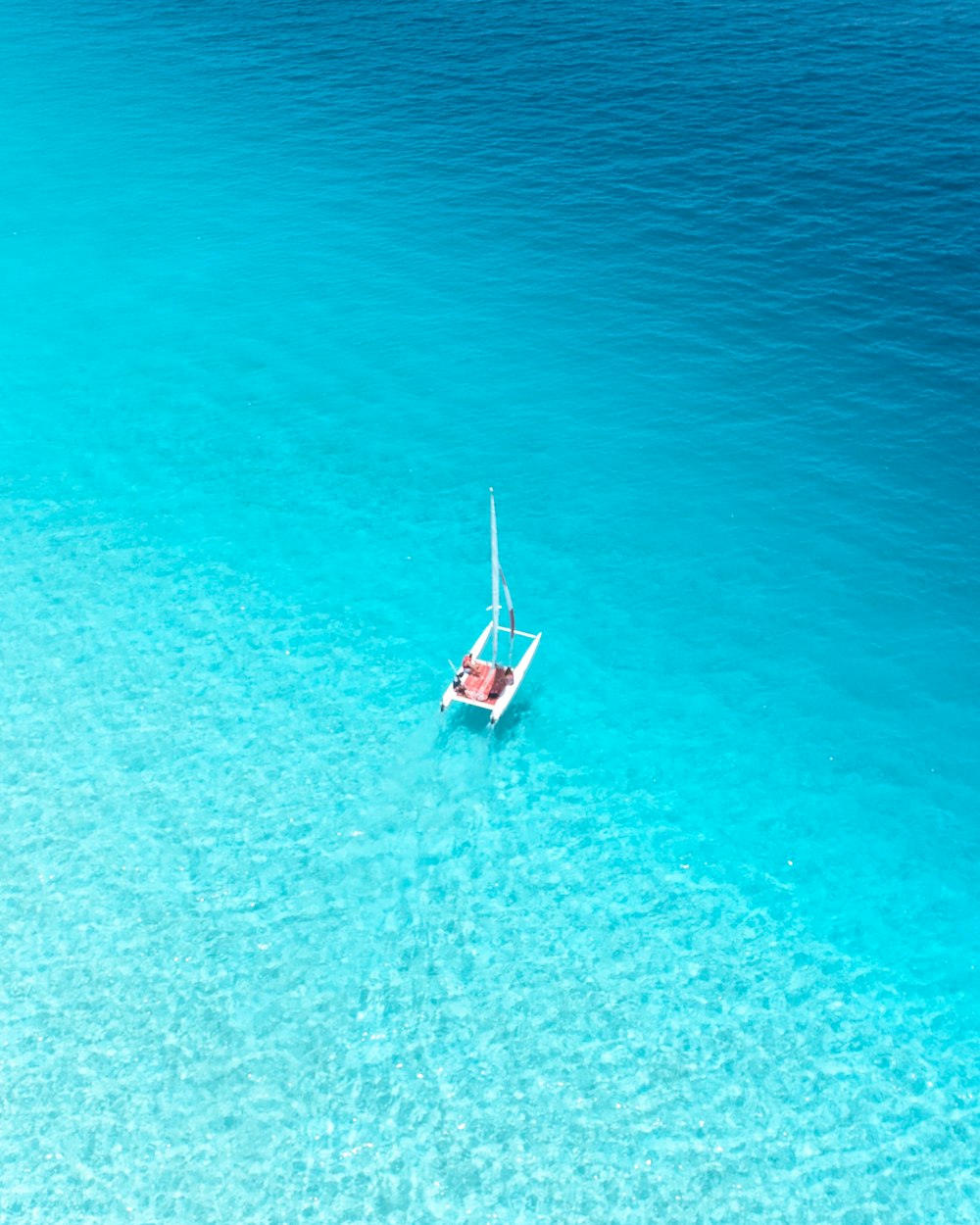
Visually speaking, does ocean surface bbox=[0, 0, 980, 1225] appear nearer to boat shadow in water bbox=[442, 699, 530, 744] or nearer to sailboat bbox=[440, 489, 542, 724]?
boat shadow in water bbox=[442, 699, 530, 744]

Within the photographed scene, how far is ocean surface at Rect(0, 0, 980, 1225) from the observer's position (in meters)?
37.2

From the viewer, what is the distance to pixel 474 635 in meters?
52.9

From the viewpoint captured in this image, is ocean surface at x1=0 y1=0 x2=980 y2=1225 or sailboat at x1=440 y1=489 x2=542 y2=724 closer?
ocean surface at x1=0 y1=0 x2=980 y2=1225

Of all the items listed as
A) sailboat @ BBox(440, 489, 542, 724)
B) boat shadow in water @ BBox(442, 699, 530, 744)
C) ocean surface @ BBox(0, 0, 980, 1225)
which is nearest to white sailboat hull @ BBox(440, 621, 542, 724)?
sailboat @ BBox(440, 489, 542, 724)

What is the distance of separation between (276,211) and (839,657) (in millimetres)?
51605

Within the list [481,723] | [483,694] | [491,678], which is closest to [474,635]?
[491,678]

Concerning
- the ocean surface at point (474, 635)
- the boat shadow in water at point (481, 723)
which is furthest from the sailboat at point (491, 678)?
the ocean surface at point (474, 635)

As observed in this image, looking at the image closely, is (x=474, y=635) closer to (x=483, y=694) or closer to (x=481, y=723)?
(x=481, y=723)

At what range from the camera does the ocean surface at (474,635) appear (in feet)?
122

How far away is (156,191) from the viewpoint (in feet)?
272

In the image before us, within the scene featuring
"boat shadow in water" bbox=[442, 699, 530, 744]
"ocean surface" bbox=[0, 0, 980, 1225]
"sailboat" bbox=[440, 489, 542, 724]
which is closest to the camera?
"ocean surface" bbox=[0, 0, 980, 1225]

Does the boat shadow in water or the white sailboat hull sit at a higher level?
the white sailboat hull

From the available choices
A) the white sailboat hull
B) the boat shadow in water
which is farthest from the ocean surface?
the white sailboat hull

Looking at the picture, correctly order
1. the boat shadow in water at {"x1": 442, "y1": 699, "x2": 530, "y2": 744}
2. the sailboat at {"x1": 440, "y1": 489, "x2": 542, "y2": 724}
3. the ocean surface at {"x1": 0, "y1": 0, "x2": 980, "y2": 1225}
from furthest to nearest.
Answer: the boat shadow in water at {"x1": 442, "y1": 699, "x2": 530, "y2": 744}
the sailboat at {"x1": 440, "y1": 489, "x2": 542, "y2": 724}
the ocean surface at {"x1": 0, "y1": 0, "x2": 980, "y2": 1225}
